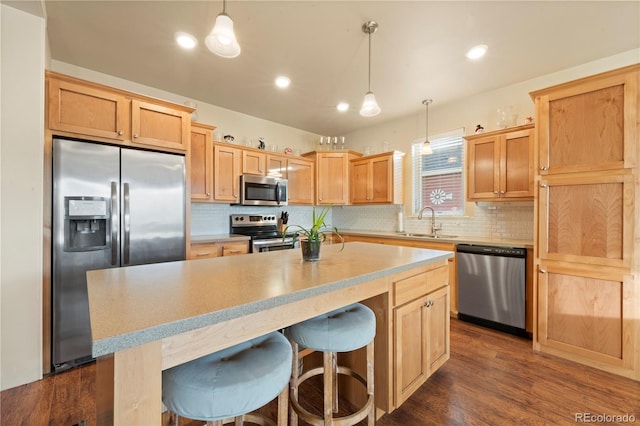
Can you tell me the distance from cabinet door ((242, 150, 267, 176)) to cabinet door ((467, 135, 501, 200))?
2744 millimetres

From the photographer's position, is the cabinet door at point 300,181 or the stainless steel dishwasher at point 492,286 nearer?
the stainless steel dishwasher at point 492,286

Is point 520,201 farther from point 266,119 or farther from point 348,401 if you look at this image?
point 266,119

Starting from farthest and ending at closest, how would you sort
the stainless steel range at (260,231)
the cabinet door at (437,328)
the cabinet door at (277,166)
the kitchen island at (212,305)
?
the cabinet door at (277,166) → the stainless steel range at (260,231) → the cabinet door at (437,328) → the kitchen island at (212,305)

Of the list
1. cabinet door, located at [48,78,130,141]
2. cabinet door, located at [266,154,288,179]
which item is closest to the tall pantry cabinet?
cabinet door, located at [266,154,288,179]

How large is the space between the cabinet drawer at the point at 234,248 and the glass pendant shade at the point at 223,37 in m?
2.29

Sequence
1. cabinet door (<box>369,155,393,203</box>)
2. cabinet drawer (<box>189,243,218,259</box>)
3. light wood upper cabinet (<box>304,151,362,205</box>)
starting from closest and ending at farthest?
cabinet drawer (<box>189,243,218,259</box>)
cabinet door (<box>369,155,393,203</box>)
light wood upper cabinet (<box>304,151,362,205</box>)

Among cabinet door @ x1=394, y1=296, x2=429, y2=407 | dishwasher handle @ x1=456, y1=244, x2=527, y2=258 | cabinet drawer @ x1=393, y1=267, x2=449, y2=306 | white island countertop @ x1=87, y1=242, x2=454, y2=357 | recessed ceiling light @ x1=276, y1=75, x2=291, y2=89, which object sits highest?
recessed ceiling light @ x1=276, y1=75, x2=291, y2=89

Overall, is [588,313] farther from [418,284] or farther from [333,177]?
[333,177]

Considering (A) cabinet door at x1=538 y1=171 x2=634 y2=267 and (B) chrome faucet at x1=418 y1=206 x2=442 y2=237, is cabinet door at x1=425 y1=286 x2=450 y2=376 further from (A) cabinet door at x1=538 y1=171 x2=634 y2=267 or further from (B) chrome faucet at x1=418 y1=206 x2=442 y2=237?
(B) chrome faucet at x1=418 y1=206 x2=442 y2=237

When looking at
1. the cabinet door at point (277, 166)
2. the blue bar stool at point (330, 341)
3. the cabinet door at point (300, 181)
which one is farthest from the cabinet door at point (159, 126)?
the blue bar stool at point (330, 341)

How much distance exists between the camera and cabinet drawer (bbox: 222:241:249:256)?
328 cm

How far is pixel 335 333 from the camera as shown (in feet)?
4.10

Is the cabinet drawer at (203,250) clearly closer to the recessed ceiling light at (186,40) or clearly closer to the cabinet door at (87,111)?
the cabinet door at (87,111)

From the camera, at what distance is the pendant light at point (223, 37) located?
55.7 inches
